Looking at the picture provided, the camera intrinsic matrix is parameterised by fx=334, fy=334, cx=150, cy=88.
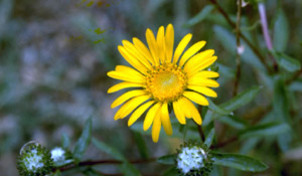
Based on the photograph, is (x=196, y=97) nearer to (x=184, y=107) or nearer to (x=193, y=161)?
(x=184, y=107)

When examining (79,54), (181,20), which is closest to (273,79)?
(181,20)

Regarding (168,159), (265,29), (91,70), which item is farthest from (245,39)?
(91,70)

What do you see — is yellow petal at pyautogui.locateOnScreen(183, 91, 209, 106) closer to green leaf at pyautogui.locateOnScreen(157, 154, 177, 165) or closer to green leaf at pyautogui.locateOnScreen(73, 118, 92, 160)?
green leaf at pyautogui.locateOnScreen(157, 154, 177, 165)

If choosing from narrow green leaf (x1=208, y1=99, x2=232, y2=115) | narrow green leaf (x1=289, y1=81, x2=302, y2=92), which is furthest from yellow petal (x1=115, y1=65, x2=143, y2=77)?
narrow green leaf (x1=289, y1=81, x2=302, y2=92)

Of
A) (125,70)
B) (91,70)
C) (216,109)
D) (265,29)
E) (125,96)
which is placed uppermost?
(91,70)

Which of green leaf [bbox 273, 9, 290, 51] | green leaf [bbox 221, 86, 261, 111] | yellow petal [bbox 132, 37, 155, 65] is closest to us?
yellow petal [bbox 132, 37, 155, 65]

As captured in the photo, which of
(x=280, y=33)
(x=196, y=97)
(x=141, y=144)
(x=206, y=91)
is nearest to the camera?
(x=206, y=91)

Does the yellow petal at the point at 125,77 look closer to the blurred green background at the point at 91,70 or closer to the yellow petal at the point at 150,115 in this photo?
the yellow petal at the point at 150,115

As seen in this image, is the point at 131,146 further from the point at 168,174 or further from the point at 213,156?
the point at 213,156
